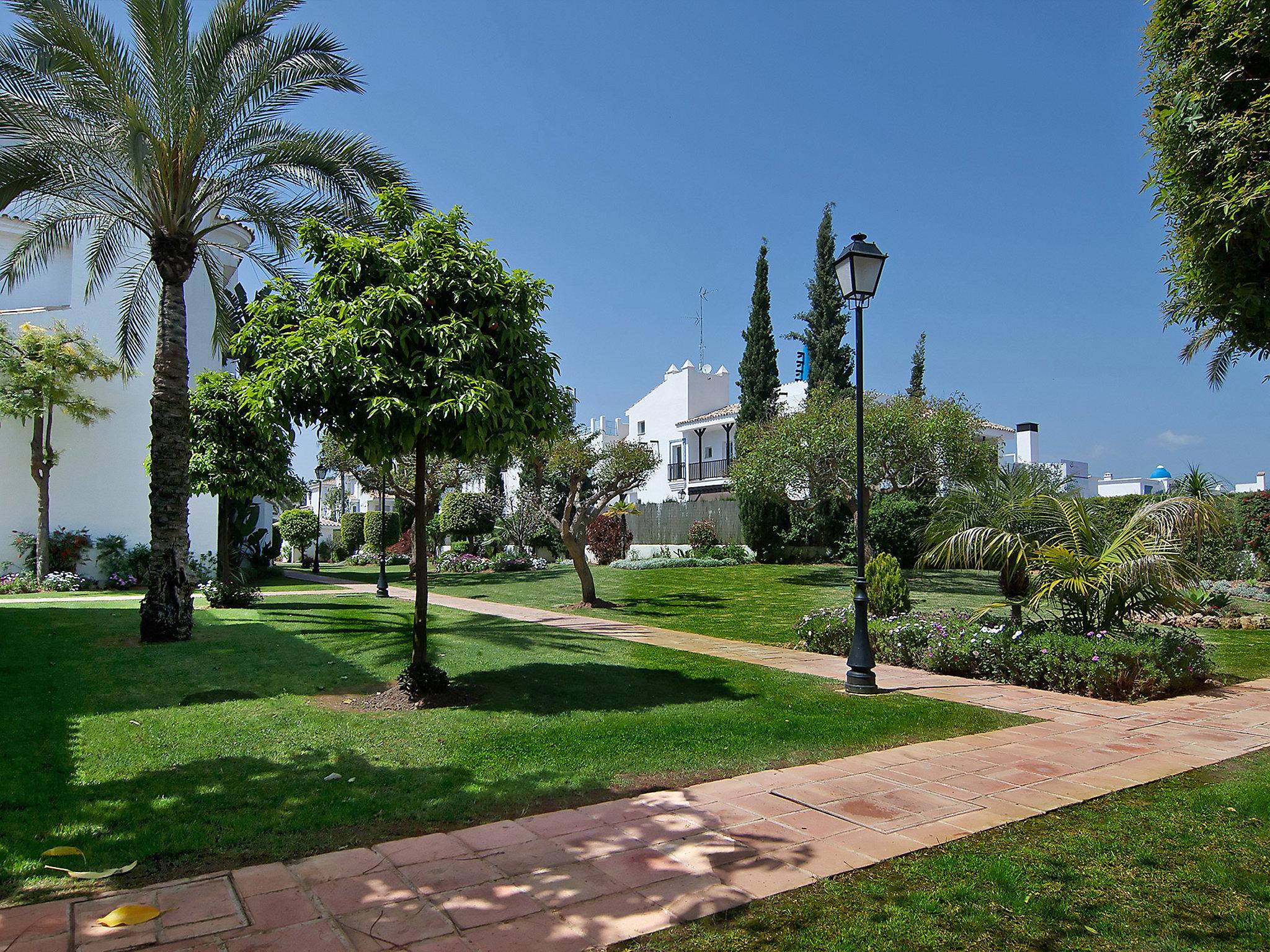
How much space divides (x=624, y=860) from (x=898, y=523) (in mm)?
21542

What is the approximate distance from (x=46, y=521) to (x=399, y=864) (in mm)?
17774

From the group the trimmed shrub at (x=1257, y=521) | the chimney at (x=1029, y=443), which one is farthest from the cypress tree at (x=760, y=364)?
the chimney at (x=1029, y=443)

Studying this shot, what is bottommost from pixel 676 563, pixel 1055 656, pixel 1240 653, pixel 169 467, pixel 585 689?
pixel 1240 653

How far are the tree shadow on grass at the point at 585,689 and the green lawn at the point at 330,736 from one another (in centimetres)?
4

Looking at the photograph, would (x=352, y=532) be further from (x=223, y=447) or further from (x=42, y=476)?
(x=223, y=447)

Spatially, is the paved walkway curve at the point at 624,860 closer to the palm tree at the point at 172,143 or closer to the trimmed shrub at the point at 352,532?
the palm tree at the point at 172,143

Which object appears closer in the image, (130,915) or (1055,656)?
(130,915)

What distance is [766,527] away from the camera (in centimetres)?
2847

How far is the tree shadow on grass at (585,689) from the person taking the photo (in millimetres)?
7633

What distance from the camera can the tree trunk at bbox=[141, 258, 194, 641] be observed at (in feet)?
33.6

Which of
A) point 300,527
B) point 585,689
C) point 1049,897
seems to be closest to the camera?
point 1049,897

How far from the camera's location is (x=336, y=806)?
15.4 feet

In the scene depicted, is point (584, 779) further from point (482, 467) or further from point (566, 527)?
point (482, 467)

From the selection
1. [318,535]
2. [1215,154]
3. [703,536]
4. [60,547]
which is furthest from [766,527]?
[1215,154]
